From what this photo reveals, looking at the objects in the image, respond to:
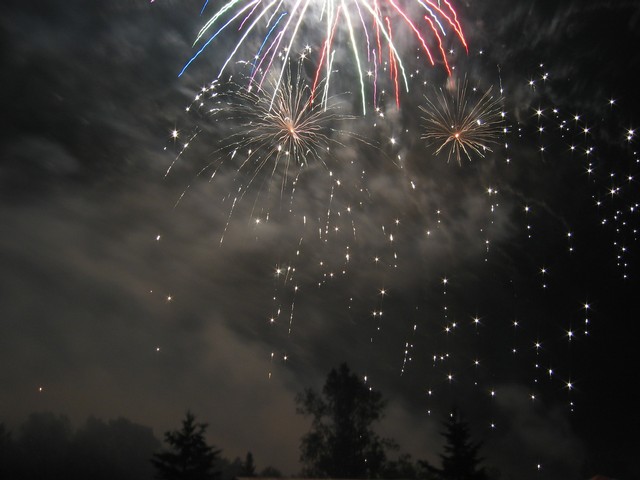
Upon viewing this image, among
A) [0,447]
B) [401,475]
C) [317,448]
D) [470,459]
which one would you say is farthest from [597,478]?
[0,447]

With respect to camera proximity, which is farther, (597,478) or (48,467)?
(48,467)

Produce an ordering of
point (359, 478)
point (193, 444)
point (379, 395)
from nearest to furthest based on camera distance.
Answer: point (193, 444) → point (359, 478) → point (379, 395)

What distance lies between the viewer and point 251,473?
39812 millimetres

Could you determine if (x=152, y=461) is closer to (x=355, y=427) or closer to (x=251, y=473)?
(x=355, y=427)

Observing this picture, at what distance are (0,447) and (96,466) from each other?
1840 cm

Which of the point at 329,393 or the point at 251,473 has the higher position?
the point at 329,393

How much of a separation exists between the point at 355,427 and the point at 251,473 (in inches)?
516

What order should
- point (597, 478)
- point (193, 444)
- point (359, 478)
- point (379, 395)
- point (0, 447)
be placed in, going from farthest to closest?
point (0, 447) < point (379, 395) < point (359, 478) < point (193, 444) < point (597, 478)

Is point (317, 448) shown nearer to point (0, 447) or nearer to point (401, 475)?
point (401, 475)

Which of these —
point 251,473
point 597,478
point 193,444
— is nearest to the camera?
point 597,478

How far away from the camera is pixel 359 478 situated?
3025 cm

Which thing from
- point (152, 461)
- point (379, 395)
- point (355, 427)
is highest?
point (379, 395)

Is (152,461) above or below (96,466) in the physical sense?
below

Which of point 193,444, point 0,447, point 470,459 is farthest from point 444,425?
point 0,447
